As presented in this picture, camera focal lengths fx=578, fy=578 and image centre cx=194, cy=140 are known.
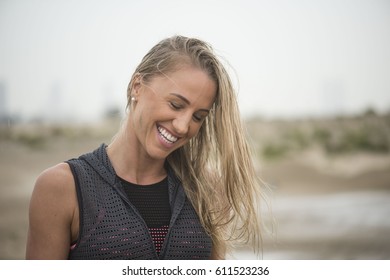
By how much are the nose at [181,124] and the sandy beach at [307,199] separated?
7.65 feet

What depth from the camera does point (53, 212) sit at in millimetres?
1477

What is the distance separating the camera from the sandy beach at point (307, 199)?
5512 millimetres

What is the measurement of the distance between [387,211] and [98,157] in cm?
585

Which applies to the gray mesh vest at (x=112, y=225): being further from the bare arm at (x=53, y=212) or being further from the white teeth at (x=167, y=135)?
the white teeth at (x=167, y=135)

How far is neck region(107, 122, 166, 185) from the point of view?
5.39 feet

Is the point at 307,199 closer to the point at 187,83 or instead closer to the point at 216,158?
the point at 216,158

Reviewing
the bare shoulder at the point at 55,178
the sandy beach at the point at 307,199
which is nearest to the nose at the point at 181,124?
the bare shoulder at the point at 55,178

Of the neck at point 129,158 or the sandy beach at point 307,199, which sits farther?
the sandy beach at point 307,199

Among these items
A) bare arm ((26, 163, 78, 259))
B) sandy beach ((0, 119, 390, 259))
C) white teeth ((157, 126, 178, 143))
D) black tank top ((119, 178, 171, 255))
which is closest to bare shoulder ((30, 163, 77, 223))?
bare arm ((26, 163, 78, 259))

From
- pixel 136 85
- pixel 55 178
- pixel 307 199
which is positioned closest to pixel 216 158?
pixel 136 85

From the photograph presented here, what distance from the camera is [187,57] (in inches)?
64.1

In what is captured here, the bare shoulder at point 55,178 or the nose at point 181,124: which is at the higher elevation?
the nose at point 181,124
